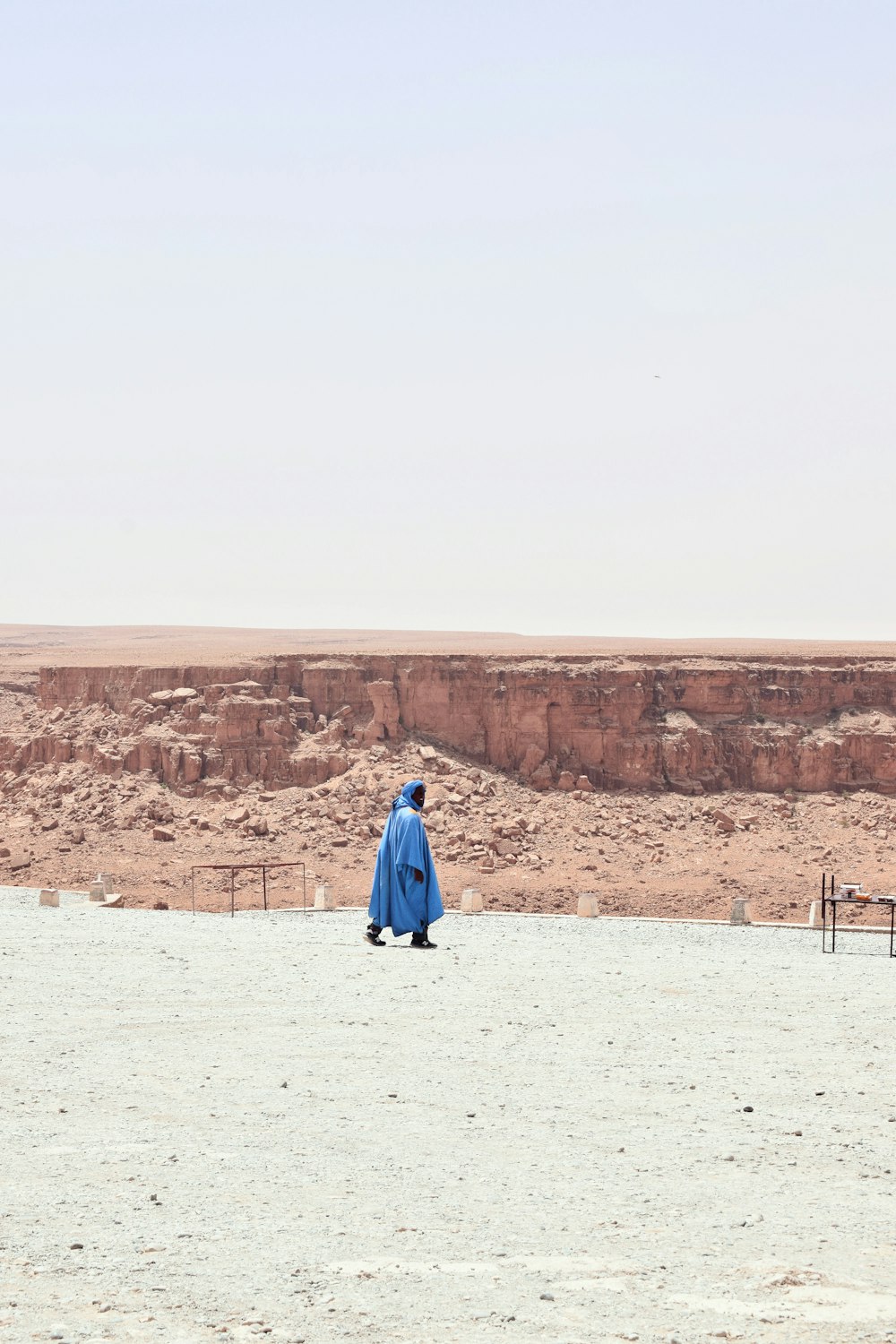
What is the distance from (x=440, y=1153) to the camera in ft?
27.0

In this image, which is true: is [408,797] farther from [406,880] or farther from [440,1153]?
[440,1153]

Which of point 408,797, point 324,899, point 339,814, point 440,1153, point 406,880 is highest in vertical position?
point 408,797

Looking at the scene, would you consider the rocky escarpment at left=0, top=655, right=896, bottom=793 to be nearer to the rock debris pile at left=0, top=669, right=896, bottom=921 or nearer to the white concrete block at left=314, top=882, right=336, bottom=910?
the rock debris pile at left=0, top=669, right=896, bottom=921

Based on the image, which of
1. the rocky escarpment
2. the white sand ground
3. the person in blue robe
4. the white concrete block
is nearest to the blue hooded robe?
the person in blue robe

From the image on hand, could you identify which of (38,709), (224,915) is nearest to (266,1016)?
(224,915)

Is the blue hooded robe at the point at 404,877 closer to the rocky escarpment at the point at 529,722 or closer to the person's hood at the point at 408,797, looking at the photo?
the person's hood at the point at 408,797

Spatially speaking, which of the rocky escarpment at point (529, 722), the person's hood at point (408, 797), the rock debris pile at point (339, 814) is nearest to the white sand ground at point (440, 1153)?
the person's hood at point (408, 797)

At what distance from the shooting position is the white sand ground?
6012mm

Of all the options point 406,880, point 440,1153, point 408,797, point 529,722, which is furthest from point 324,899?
point 440,1153

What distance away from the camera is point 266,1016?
1238cm

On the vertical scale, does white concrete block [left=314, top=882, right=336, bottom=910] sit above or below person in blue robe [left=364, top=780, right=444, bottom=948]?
below

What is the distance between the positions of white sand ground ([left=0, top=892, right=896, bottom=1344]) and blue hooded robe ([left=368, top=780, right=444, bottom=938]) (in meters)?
1.28

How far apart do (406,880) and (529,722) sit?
15.3m

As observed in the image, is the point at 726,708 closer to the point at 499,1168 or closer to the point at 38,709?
the point at 38,709
